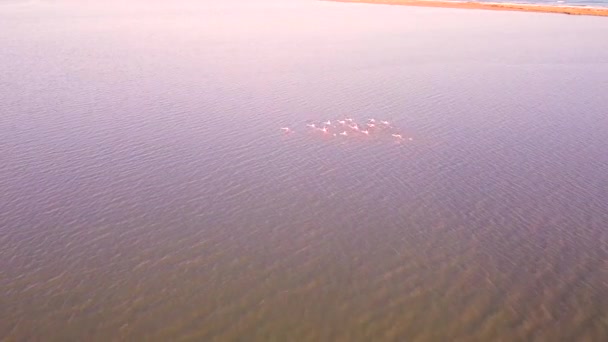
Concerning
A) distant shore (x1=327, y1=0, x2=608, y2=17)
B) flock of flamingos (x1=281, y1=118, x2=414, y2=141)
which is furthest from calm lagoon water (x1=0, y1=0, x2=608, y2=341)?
distant shore (x1=327, y1=0, x2=608, y2=17)

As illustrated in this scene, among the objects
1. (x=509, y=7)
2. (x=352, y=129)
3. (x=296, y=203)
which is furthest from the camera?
(x=509, y=7)

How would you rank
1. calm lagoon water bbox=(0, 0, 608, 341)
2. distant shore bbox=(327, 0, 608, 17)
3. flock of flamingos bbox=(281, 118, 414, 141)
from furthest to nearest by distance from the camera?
1. distant shore bbox=(327, 0, 608, 17)
2. flock of flamingos bbox=(281, 118, 414, 141)
3. calm lagoon water bbox=(0, 0, 608, 341)

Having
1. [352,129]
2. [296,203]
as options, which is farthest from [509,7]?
[296,203]

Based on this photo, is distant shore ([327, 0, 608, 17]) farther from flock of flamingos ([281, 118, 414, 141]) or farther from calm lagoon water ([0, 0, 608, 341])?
flock of flamingos ([281, 118, 414, 141])

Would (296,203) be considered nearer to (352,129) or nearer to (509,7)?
(352,129)

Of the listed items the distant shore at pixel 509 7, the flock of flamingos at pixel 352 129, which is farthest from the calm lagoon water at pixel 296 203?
the distant shore at pixel 509 7
